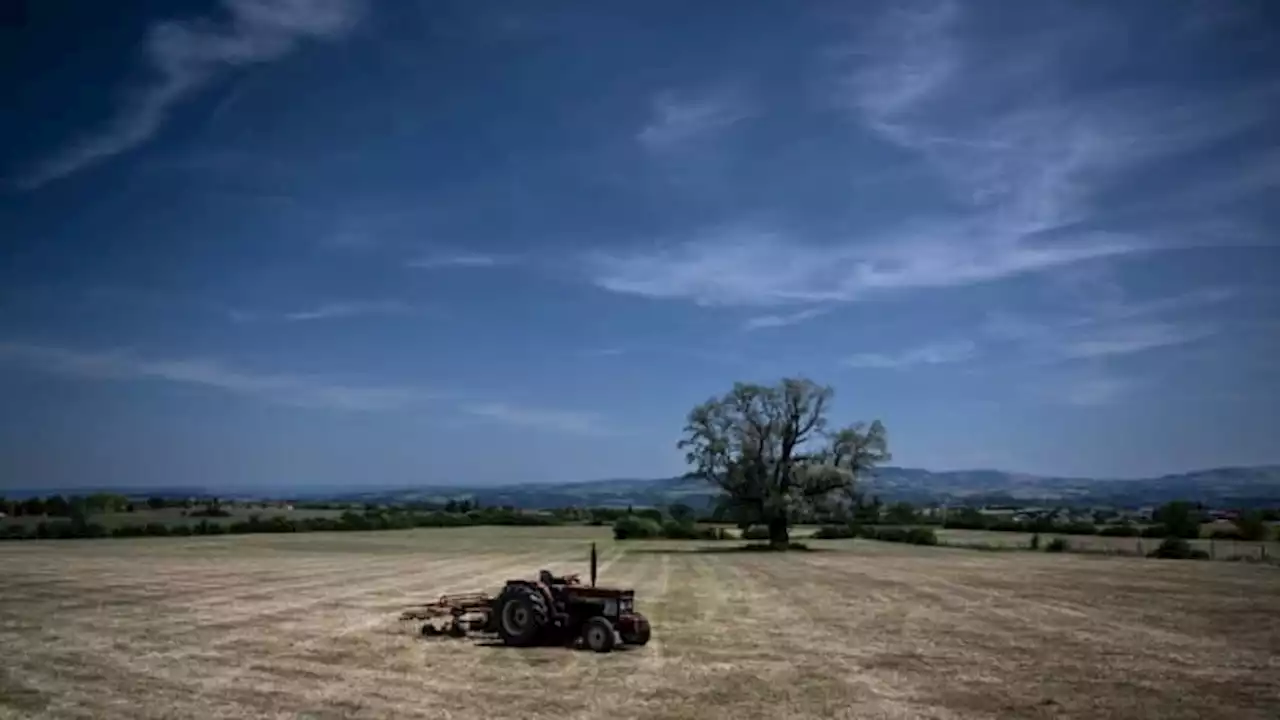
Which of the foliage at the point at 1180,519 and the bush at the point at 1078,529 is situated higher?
the foliage at the point at 1180,519

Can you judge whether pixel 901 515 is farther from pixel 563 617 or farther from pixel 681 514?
pixel 563 617

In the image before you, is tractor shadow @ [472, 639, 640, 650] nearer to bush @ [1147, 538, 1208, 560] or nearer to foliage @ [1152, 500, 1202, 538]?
bush @ [1147, 538, 1208, 560]

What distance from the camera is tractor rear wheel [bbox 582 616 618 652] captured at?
2055 cm

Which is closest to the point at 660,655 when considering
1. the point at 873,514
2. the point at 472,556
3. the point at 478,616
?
the point at 478,616

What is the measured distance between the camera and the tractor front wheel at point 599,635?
809 inches

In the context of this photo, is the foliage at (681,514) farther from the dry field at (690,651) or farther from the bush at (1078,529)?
the dry field at (690,651)

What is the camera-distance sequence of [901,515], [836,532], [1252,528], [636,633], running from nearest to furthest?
[636,633] < [1252,528] < [836,532] < [901,515]

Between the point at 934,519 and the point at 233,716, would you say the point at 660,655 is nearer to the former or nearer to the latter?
the point at 233,716

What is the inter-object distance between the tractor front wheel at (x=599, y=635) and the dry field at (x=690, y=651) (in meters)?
0.45

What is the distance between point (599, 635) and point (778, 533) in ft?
161

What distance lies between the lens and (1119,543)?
6988 centimetres

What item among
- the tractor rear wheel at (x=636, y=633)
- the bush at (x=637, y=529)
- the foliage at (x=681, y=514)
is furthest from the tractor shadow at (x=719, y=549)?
the tractor rear wheel at (x=636, y=633)

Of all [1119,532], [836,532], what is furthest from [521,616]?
[1119,532]

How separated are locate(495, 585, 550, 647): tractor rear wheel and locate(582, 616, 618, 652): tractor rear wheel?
45.4 inches
